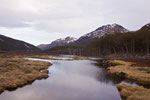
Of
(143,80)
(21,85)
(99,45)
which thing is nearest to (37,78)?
(21,85)

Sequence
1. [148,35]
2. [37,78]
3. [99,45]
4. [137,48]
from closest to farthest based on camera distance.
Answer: [37,78], [148,35], [137,48], [99,45]

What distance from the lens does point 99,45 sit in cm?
17850

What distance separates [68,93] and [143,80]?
17826mm

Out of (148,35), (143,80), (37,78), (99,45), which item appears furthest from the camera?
(99,45)

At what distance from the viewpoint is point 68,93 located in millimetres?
23906

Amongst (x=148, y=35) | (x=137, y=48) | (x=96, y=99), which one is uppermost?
(x=148, y=35)

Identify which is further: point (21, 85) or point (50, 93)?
point (21, 85)

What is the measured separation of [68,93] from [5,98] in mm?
9540

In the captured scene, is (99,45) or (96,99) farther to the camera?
(99,45)

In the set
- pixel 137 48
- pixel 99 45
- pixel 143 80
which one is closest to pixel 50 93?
pixel 143 80

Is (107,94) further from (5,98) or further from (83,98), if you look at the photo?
(5,98)

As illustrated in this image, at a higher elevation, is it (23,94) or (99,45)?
(99,45)

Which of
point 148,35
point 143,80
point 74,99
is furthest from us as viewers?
point 148,35

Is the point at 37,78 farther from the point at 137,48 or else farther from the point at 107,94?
the point at 137,48
